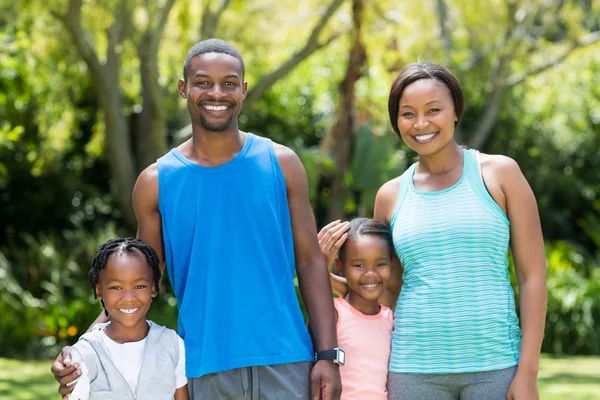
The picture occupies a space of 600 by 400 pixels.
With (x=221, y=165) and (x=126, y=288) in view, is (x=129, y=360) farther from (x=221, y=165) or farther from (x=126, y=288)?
(x=221, y=165)

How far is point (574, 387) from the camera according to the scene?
8.23 m

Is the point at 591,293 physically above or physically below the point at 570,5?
below

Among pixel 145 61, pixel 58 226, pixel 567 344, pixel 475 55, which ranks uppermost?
pixel 475 55

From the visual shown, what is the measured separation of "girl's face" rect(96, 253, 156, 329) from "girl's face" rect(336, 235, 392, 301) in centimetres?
84

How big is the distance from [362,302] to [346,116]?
22.9 ft

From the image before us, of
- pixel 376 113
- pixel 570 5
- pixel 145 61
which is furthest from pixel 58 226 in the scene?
pixel 570 5

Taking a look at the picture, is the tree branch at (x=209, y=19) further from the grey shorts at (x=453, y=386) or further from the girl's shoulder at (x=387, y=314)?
the grey shorts at (x=453, y=386)

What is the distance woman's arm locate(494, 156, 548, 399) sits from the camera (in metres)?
3.05

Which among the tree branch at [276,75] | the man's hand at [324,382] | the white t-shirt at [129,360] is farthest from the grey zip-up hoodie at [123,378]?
the tree branch at [276,75]

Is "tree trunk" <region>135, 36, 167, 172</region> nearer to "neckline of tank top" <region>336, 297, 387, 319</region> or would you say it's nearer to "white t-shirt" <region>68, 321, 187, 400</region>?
"neckline of tank top" <region>336, 297, 387, 319</region>

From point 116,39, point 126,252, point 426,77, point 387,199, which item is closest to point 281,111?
point 116,39

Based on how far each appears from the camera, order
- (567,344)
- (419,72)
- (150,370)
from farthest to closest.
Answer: (567,344)
(419,72)
(150,370)

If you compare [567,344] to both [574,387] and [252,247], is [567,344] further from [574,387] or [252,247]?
[252,247]

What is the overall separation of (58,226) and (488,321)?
9554mm
